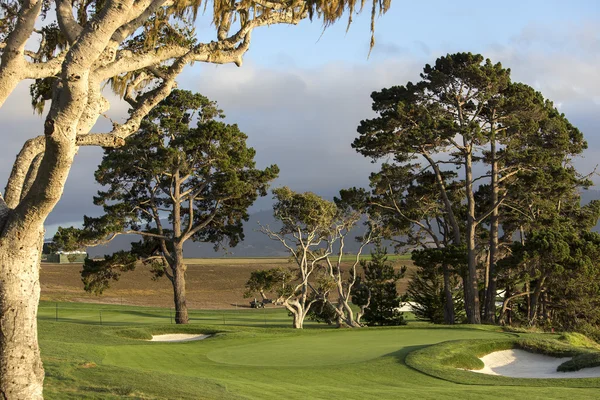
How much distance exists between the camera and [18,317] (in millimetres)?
7930

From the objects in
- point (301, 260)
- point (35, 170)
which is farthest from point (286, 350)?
point (301, 260)

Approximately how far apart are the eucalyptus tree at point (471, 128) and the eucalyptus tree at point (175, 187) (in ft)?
25.2

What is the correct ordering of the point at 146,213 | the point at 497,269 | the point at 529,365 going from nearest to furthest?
the point at 529,365 < the point at 497,269 < the point at 146,213

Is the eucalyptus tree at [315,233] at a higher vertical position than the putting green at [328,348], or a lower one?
higher

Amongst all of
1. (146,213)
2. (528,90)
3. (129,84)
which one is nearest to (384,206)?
(528,90)

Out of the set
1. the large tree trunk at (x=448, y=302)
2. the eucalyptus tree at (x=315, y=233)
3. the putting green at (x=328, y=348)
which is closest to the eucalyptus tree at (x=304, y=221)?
the eucalyptus tree at (x=315, y=233)

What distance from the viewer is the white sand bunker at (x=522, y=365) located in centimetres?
1811

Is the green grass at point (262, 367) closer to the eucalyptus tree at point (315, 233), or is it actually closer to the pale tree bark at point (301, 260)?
the pale tree bark at point (301, 260)

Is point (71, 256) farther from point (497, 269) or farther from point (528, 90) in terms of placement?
point (528, 90)

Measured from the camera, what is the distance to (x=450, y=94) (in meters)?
40.6

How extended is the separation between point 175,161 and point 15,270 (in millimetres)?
30091

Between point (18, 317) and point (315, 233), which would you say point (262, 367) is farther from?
point (315, 233)

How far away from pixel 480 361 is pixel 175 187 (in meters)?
24.5

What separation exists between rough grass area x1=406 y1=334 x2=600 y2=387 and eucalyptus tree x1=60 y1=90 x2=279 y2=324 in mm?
20770
